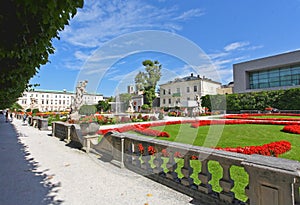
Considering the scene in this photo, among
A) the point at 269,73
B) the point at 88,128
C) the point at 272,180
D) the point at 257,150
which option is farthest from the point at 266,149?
the point at 269,73

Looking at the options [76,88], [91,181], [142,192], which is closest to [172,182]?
[142,192]

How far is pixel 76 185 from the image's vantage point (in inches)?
155

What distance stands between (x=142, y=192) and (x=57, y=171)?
274 cm

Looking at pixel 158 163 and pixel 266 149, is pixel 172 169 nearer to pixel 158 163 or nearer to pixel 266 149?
pixel 158 163

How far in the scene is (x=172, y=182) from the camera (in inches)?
148

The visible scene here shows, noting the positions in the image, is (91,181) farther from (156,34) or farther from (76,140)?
(156,34)

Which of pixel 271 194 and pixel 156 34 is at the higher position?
pixel 156 34

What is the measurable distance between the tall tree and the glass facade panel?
2162 centimetres

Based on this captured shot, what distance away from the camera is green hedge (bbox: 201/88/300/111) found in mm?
26094

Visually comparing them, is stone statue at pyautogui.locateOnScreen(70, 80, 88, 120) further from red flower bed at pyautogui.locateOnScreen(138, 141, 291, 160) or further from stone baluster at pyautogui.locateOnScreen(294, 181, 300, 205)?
stone baluster at pyautogui.locateOnScreen(294, 181, 300, 205)

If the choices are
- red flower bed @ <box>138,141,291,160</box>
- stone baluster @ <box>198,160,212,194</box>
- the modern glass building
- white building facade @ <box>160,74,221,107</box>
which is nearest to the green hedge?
the modern glass building

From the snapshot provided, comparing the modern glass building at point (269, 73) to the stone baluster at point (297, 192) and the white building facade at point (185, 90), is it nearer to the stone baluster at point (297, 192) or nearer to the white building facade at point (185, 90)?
the white building facade at point (185, 90)

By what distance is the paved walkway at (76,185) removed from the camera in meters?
3.26

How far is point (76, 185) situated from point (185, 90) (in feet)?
158
